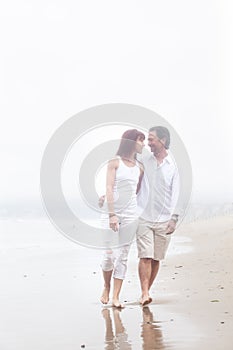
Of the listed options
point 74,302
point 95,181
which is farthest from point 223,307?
point 95,181

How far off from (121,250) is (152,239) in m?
0.25

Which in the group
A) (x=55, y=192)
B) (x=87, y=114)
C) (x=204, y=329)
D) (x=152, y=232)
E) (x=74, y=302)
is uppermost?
(x=87, y=114)

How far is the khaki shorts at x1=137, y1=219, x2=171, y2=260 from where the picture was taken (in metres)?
5.33

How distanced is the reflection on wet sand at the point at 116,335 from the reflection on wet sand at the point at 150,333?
3.6 inches

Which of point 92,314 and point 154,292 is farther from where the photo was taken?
point 154,292

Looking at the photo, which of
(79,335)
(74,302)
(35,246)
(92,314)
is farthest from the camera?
(35,246)

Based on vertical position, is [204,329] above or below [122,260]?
below

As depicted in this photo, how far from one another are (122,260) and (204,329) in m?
1.23

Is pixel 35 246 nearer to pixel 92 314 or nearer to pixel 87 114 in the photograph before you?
pixel 87 114

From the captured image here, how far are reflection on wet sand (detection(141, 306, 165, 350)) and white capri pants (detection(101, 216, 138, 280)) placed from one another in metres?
0.55

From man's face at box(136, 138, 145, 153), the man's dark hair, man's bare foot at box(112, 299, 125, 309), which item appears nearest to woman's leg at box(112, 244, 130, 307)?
man's bare foot at box(112, 299, 125, 309)

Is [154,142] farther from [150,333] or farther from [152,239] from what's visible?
[150,333]

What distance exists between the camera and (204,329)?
416 centimetres

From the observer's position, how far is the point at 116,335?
409cm
